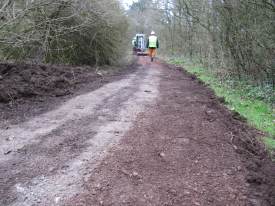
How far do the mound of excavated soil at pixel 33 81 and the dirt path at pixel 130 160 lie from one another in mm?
2061

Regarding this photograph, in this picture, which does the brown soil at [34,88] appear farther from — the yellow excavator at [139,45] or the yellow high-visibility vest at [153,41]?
the yellow excavator at [139,45]

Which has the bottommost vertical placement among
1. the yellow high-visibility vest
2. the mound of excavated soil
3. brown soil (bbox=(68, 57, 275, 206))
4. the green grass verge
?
the green grass verge

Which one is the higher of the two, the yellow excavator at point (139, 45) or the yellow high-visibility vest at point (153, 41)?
the yellow high-visibility vest at point (153, 41)

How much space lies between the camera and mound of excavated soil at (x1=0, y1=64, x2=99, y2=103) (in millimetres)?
11266

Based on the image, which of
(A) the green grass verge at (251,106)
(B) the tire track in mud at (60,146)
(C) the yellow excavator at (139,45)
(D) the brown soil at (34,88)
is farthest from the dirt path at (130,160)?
(C) the yellow excavator at (139,45)

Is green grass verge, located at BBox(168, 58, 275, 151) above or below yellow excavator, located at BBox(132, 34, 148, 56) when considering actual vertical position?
below

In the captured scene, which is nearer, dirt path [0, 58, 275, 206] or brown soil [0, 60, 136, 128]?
dirt path [0, 58, 275, 206]

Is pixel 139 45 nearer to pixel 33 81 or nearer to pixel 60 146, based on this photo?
pixel 33 81

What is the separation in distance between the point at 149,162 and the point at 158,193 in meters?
1.06

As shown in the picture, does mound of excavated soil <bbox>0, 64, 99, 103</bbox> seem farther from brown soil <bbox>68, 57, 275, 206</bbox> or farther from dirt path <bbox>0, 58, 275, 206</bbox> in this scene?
brown soil <bbox>68, 57, 275, 206</bbox>

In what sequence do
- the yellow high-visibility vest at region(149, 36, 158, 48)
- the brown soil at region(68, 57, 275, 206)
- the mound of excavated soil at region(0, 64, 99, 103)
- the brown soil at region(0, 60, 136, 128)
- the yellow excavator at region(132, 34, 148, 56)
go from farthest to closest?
the yellow excavator at region(132, 34, 148, 56)
the yellow high-visibility vest at region(149, 36, 158, 48)
the mound of excavated soil at region(0, 64, 99, 103)
the brown soil at region(0, 60, 136, 128)
the brown soil at region(68, 57, 275, 206)

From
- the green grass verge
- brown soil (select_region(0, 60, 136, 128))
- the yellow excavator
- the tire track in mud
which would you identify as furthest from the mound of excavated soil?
the yellow excavator

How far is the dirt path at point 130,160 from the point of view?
4816 mm

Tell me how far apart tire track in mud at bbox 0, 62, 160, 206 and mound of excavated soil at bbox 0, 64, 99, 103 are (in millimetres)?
1522
